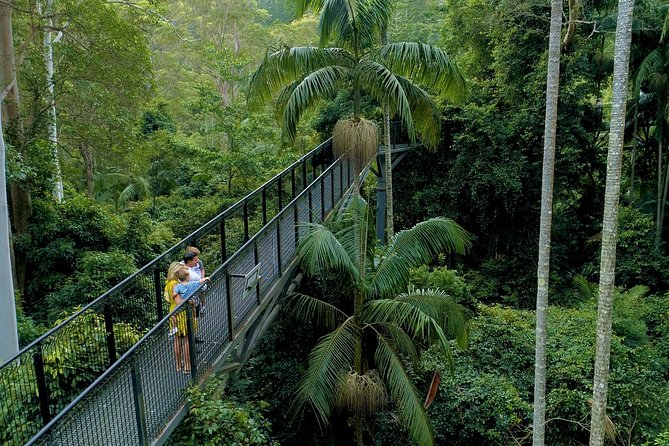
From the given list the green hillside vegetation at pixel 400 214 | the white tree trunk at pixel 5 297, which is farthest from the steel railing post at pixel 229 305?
the white tree trunk at pixel 5 297

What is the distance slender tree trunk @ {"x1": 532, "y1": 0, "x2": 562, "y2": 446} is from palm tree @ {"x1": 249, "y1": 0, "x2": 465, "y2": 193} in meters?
2.42

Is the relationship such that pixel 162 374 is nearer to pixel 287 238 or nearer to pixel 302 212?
pixel 287 238

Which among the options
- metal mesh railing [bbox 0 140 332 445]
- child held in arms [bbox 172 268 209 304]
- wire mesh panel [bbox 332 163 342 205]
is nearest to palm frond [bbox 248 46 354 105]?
wire mesh panel [bbox 332 163 342 205]

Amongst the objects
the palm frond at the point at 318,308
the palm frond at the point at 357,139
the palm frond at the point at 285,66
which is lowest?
the palm frond at the point at 318,308

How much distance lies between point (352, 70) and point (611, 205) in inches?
184

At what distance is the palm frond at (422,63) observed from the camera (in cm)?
856

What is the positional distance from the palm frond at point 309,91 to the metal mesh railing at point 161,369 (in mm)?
1856

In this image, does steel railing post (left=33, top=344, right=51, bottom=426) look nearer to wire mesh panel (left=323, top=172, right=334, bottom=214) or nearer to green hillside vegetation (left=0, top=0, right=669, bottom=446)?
green hillside vegetation (left=0, top=0, right=669, bottom=446)

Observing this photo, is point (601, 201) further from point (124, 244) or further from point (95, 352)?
point (95, 352)

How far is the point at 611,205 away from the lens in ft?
19.1

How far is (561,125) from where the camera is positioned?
13250mm

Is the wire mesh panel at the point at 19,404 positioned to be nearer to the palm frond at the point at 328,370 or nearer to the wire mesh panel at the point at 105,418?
the wire mesh panel at the point at 105,418

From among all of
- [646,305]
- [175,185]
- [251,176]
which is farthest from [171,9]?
[646,305]

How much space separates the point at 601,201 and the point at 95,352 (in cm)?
1476
